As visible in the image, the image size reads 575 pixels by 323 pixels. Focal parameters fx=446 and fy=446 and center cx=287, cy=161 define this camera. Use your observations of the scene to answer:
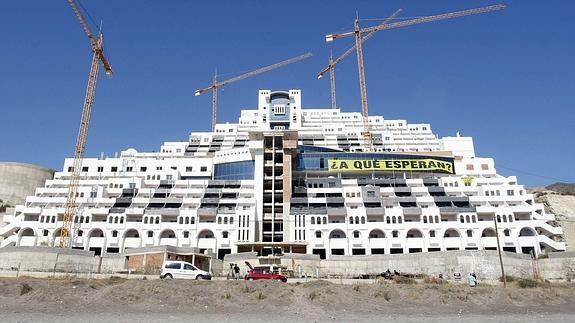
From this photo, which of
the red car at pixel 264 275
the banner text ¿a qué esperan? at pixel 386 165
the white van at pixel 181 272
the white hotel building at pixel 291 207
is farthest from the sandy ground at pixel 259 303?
the banner text ¿a qué esperan? at pixel 386 165

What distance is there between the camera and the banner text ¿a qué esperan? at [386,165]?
12138 cm

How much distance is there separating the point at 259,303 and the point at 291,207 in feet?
233

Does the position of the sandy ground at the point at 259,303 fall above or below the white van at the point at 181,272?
below

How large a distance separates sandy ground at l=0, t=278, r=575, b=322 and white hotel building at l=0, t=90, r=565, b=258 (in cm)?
5611

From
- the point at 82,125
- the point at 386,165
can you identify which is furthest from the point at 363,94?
the point at 82,125

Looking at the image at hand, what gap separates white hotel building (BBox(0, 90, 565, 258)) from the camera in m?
97.9

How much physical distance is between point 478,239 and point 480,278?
34563mm

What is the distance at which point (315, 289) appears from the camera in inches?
1457

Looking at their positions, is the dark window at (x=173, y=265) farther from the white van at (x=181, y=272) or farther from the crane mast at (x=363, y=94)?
the crane mast at (x=363, y=94)

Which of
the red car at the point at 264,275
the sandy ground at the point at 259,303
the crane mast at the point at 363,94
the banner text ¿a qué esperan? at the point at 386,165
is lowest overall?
the sandy ground at the point at 259,303

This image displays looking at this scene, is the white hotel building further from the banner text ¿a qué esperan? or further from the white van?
the white van

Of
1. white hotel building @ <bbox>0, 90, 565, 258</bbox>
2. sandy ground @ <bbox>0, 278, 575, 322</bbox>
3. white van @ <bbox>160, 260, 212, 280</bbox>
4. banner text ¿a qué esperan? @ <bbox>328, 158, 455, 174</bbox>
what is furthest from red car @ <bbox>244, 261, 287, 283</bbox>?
banner text ¿a qué esperan? @ <bbox>328, 158, 455, 174</bbox>

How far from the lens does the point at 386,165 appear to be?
399 feet

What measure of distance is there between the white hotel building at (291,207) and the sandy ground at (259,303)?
56.1 m
